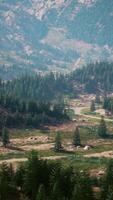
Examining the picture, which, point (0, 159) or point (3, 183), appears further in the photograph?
point (0, 159)

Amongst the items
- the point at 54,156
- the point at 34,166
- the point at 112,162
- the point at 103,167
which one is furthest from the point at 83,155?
the point at 34,166

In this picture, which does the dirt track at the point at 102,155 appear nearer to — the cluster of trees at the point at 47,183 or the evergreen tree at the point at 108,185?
the evergreen tree at the point at 108,185

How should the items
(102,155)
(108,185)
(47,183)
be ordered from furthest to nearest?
(102,155)
(47,183)
(108,185)

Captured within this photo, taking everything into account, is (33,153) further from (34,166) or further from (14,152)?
(14,152)

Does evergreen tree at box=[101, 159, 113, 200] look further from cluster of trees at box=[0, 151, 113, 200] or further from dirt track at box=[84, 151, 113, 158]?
dirt track at box=[84, 151, 113, 158]

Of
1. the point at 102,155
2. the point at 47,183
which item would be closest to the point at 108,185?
the point at 47,183

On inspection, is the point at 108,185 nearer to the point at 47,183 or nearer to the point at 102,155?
the point at 47,183

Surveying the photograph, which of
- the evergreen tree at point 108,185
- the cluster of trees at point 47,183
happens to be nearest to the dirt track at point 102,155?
the evergreen tree at point 108,185

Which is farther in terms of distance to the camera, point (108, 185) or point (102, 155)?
point (102, 155)
